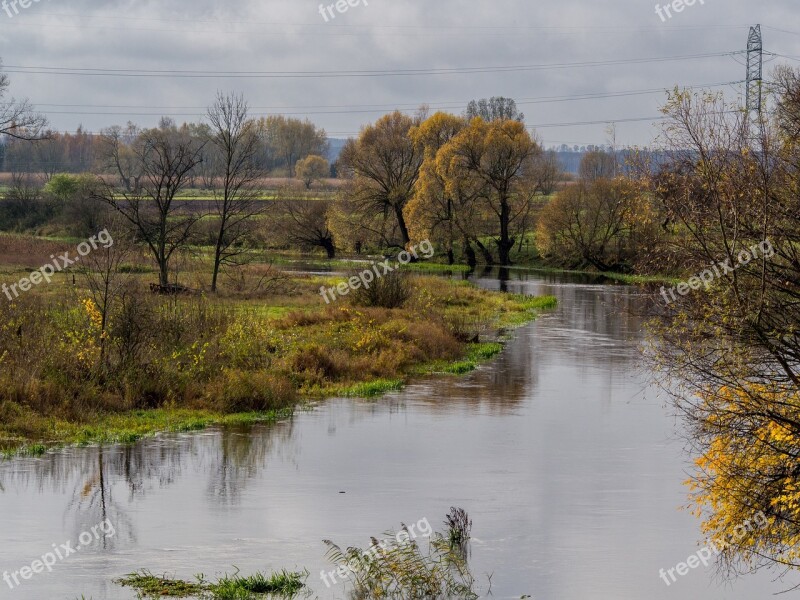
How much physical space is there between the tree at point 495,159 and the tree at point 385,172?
187 inches

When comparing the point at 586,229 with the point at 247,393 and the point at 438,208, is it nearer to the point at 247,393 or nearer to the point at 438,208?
the point at 438,208

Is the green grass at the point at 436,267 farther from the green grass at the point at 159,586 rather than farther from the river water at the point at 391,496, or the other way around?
the green grass at the point at 159,586

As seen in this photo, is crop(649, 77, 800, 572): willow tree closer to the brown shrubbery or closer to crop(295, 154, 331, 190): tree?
the brown shrubbery

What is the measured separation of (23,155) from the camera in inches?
6777

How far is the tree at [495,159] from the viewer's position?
245 ft

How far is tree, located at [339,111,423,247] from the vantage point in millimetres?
78312

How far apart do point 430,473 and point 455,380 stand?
32.9ft

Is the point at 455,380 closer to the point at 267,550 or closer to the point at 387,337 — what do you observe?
the point at 387,337

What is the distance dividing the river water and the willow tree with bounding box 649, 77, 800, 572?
2.52 feet

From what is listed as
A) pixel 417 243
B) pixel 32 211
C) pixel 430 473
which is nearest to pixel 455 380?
pixel 430 473

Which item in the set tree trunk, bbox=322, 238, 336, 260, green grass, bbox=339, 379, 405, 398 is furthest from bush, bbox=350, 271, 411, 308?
tree trunk, bbox=322, 238, 336, 260

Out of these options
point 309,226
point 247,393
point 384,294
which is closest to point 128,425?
point 247,393

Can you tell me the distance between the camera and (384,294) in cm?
3744

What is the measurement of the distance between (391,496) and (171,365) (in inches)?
333
